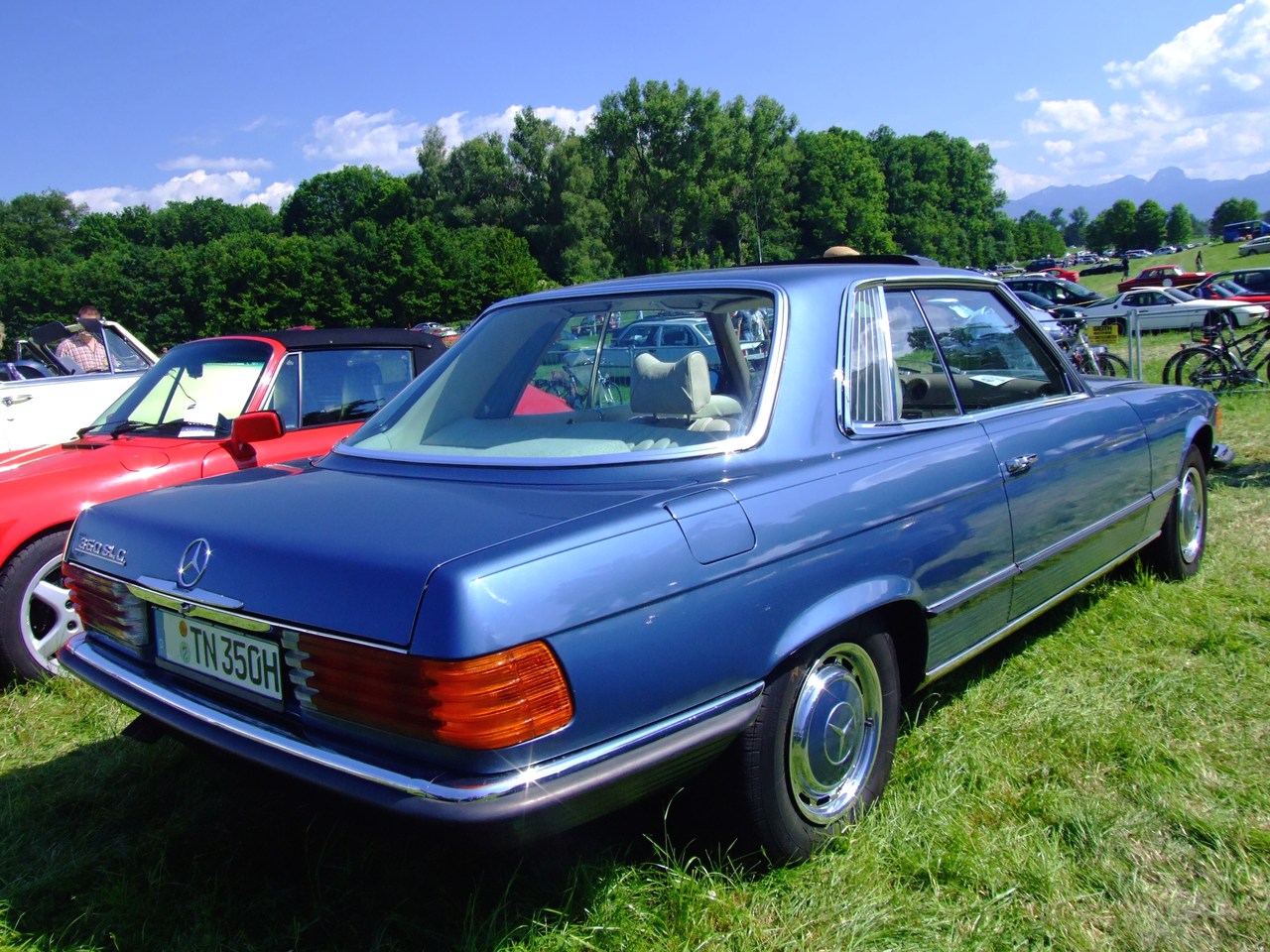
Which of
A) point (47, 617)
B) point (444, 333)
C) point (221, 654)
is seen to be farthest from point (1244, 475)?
point (444, 333)

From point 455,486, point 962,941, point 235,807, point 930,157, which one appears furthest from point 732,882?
point 930,157

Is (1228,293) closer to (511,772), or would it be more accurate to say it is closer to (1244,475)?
(1244,475)

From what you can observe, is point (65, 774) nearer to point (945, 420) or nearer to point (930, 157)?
point (945, 420)

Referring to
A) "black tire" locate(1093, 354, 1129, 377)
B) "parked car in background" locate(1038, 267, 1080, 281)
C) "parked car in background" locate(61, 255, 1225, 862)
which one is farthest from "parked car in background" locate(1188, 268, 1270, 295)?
"parked car in background" locate(61, 255, 1225, 862)

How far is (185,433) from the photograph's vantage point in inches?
176

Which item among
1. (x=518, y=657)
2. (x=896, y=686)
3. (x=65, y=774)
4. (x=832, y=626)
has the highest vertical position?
(x=518, y=657)

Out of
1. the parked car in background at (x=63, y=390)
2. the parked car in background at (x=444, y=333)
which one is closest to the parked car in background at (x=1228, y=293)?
the parked car in background at (x=444, y=333)

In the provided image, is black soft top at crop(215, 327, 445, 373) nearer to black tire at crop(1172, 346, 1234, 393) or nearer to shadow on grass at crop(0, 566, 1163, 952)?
shadow on grass at crop(0, 566, 1163, 952)

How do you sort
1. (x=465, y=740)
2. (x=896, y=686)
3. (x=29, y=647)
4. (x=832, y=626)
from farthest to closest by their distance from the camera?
(x=29, y=647) < (x=896, y=686) < (x=832, y=626) < (x=465, y=740)

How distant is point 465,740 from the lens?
164 centimetres

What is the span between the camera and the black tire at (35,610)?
3762 millimetres

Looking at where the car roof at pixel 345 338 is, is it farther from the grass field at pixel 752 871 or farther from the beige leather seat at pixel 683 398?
the beige leather seat at pixel 683 398

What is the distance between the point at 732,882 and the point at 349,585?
1.17 meters

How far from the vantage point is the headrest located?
2555 mm
